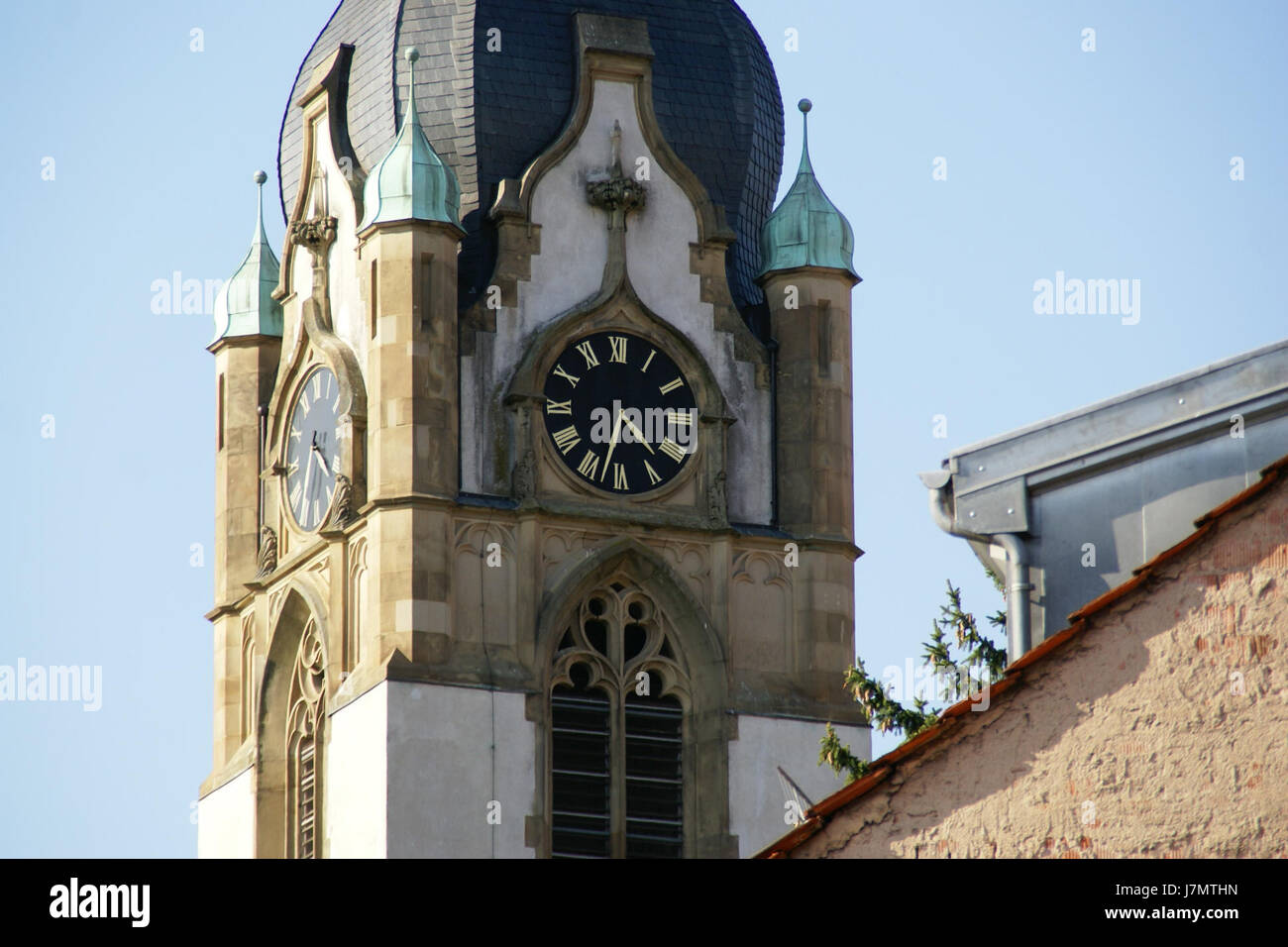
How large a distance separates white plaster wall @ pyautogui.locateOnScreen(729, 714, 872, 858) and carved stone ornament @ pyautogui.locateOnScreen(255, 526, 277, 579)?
284 inches

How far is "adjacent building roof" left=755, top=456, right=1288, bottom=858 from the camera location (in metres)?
25.8

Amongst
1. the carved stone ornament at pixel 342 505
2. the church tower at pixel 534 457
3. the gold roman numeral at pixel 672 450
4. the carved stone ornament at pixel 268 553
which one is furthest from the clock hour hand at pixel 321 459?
the gold roman numeral at pixel 672 450

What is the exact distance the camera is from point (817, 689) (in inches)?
2131

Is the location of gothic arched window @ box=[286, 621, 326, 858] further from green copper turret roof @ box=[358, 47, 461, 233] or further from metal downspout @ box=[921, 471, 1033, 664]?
metal downspout @ box=[921, 471, 1033, 664]

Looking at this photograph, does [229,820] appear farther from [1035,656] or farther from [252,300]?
[1035,656]

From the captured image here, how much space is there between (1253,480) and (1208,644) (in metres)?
4.61

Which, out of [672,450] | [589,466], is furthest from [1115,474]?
[672,450]

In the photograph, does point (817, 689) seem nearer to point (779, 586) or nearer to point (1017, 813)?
point (779, 586)

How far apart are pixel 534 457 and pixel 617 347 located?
2.24 metres

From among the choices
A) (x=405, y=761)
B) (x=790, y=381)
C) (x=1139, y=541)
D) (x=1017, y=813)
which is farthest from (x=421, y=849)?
(x=1017, y=813)

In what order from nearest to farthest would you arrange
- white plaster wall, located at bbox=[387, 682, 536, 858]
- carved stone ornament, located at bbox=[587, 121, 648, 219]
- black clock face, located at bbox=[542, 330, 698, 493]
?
white plaster wall, located at bbox=[387, 682, 536, 858], black clock face, located at bbox=[542, 330, 698, 493], carved stone ornament, located at bbox=[587, 121, 648, 219]

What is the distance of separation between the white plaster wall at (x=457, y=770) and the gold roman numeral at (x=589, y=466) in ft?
11.2

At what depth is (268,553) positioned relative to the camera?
56406 mm

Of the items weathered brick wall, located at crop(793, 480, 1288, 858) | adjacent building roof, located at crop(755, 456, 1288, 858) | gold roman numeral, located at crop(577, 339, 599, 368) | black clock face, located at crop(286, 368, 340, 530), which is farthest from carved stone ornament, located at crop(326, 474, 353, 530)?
weathered brick wall, located at crop(793, 480, 1288, 858)
